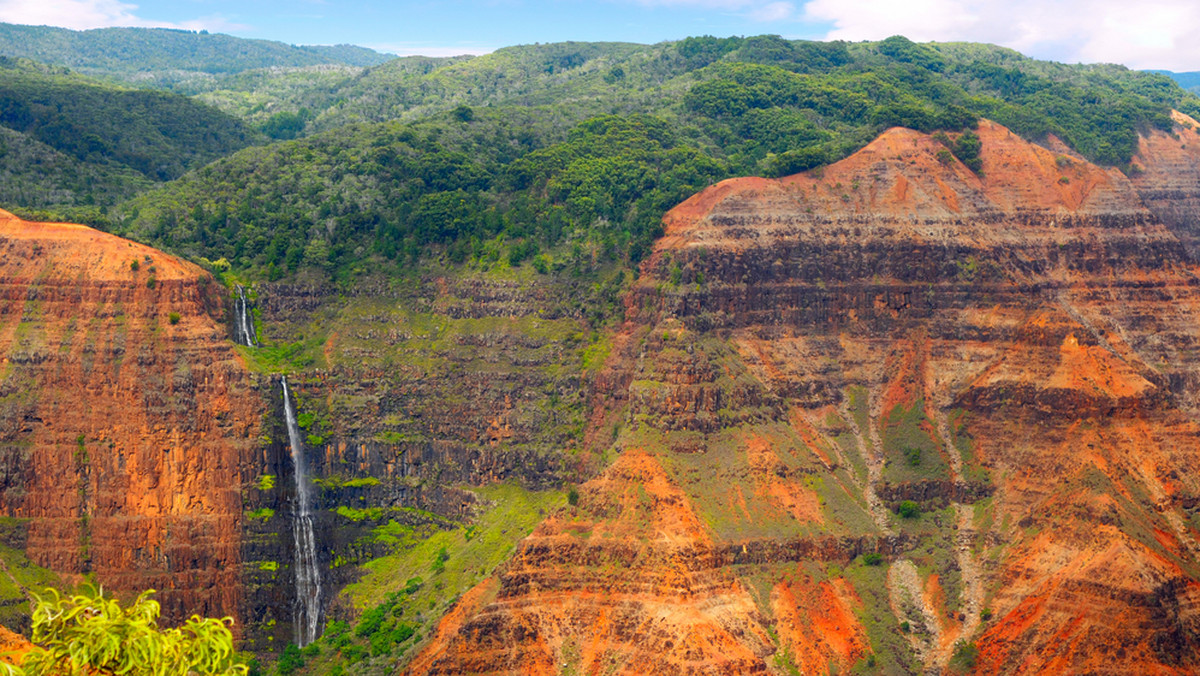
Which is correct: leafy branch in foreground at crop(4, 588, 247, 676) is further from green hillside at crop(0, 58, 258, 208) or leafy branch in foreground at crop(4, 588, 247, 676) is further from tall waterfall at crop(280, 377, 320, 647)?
green hillside at crop(0, 58, 258, 208)

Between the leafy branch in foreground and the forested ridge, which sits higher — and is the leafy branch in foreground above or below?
below

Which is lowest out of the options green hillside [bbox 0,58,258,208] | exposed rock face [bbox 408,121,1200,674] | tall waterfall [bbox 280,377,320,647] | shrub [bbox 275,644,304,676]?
shrub [bbox 275,644,304,676]

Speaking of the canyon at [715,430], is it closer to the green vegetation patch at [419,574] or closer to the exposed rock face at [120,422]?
the exposed rock face at [120,422]

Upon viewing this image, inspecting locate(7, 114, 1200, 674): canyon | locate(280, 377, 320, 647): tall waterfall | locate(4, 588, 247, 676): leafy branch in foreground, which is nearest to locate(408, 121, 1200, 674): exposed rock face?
locate(7, 114, 1200, 674): canyon

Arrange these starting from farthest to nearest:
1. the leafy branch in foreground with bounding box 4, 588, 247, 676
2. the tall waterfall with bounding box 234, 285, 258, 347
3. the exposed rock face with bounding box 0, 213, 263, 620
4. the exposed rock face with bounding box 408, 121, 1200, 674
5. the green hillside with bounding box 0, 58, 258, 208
→ the green hillside with bounding box 0, 58, 258, 208 < the tall waterfall with bounding box 234, 285, 258, 347 < the exposed rock face with bounding box 0, 213, 263, 620 < the exposed rock face with bounding box 408, 121, 1200, 674 < the leafy branch in foreground with bounding box 4, 588, 247, 676

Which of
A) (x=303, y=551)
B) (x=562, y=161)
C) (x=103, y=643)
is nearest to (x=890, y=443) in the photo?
(x=562, y=161)

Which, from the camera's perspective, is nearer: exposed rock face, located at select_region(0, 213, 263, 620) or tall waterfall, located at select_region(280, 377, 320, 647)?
exposed rock face, located at select_region(0, 213, 263, 620)

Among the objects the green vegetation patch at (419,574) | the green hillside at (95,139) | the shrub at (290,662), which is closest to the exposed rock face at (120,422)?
the shrub at (290,662)
